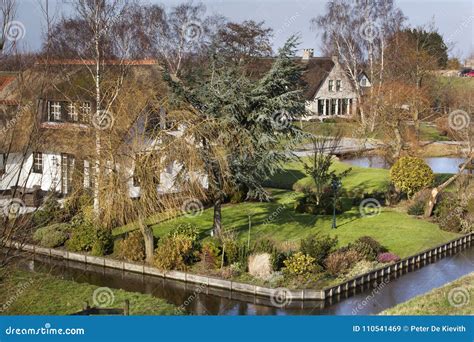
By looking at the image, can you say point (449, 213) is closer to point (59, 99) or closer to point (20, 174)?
point (59, 99)

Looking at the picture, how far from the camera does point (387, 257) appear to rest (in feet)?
82.7

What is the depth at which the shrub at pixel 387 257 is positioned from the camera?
2507cm

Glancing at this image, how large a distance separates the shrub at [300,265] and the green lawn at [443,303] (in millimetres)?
3729

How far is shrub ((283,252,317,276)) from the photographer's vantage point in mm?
23272
